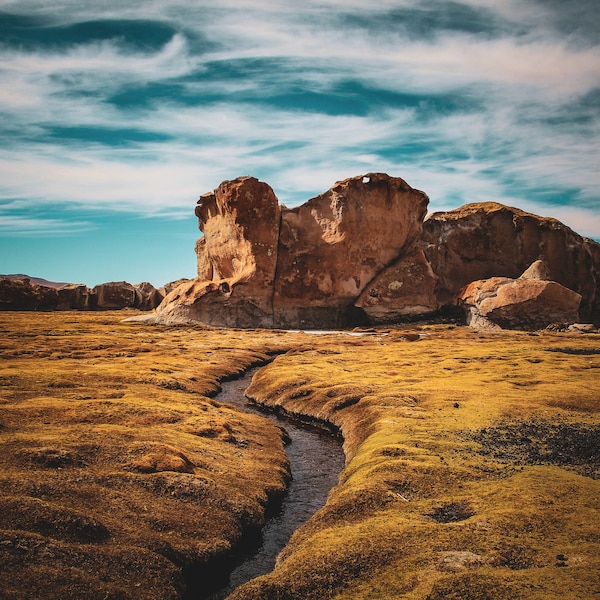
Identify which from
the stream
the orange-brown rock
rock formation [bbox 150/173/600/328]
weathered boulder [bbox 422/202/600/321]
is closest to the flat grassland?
the stream

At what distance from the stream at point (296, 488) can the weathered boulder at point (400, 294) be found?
44.3 metres

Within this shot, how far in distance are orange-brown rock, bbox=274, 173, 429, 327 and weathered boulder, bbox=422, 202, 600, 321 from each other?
16.3 metres

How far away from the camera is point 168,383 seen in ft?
110

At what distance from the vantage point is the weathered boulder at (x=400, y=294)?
75375mm

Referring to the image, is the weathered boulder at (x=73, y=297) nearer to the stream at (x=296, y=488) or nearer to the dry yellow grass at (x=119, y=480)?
the dry yellow grass at (x=119, y=480)

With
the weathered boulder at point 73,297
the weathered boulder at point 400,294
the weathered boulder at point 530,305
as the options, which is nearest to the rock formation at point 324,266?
the weathered boulder at point 400,294

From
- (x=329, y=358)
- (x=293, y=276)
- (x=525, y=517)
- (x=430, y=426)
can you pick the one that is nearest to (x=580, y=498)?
(x=525, y=517)

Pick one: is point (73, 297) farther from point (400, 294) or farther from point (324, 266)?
point (400, 294)

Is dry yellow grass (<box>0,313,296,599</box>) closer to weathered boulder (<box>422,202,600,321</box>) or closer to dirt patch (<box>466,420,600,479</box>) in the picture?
dirt patch (<box>466,420,600,479</box>)

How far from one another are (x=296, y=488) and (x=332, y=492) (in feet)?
7.71

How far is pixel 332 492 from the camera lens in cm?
1873

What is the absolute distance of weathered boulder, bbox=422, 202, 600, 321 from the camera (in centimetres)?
9144

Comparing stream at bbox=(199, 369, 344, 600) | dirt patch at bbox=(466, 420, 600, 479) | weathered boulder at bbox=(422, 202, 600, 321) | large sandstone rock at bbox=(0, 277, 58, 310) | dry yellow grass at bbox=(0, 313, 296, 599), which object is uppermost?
weathered boulder at bbox=(422, 202, 600, 321)

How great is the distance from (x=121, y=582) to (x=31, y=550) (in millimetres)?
2129
